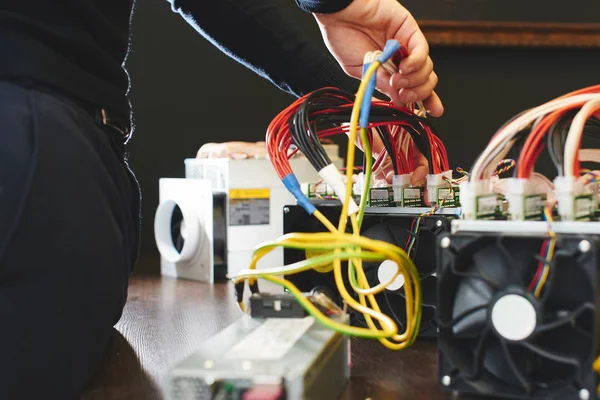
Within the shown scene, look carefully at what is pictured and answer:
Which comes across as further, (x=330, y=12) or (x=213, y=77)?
(x=213, y=77)

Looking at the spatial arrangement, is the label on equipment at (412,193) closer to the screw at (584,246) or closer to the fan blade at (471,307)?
the fan blade at (471,307)

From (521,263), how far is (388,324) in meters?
0.19

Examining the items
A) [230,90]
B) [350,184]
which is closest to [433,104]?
[350,184]

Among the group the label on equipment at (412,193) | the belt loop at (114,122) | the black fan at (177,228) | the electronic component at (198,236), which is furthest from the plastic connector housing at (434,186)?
the black fan at (177,228)

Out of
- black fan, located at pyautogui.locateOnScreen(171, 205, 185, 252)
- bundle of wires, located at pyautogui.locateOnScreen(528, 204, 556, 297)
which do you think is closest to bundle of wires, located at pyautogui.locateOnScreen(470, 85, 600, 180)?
bundle of wires, located at pyautogui.locateOnScreen(528, 204, 556, 297)

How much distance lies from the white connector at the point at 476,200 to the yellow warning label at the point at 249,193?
4.94 ft

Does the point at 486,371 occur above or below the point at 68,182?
below

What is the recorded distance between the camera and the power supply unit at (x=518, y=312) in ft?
2.45

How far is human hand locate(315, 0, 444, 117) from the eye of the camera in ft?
3.95

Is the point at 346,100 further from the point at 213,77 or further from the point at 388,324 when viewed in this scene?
the point at 213,77

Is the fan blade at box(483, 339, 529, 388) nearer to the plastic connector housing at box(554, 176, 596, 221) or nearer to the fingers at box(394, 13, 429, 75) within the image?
the plastic connector housing at box(554, 176, 596, 221)

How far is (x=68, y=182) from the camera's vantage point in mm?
922

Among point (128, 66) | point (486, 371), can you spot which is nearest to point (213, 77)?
point (128, 66)

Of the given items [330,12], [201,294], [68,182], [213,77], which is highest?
[213,77]
